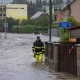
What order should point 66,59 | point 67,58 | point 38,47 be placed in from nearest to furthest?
point 67,58 < point 66,59 < point 38,47

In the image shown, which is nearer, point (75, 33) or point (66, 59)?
point (66, 59)

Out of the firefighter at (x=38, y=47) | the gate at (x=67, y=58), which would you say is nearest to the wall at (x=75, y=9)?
the firefighter at (x=38, y=47)

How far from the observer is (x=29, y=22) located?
449 feet

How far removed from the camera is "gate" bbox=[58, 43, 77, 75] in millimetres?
A: 15659

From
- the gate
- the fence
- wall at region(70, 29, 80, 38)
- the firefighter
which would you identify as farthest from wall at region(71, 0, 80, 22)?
the gate

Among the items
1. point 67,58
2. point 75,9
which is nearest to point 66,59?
point 67,58

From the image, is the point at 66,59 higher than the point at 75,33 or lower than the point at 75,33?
lower

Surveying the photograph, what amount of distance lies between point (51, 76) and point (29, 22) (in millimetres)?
121180

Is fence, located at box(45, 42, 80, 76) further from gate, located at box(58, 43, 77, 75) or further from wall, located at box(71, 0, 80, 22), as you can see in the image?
wall, located at box(71, 0, 80, 22)

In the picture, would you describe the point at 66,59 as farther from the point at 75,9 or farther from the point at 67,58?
the point at 75,9

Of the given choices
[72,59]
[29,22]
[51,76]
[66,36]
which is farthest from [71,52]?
[29,22]

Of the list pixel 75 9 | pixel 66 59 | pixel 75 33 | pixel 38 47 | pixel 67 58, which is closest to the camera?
pixel 67 58

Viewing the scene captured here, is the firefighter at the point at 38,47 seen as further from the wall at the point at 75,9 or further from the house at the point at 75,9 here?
the wall at the point at 75,9

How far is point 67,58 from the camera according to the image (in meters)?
16.6
